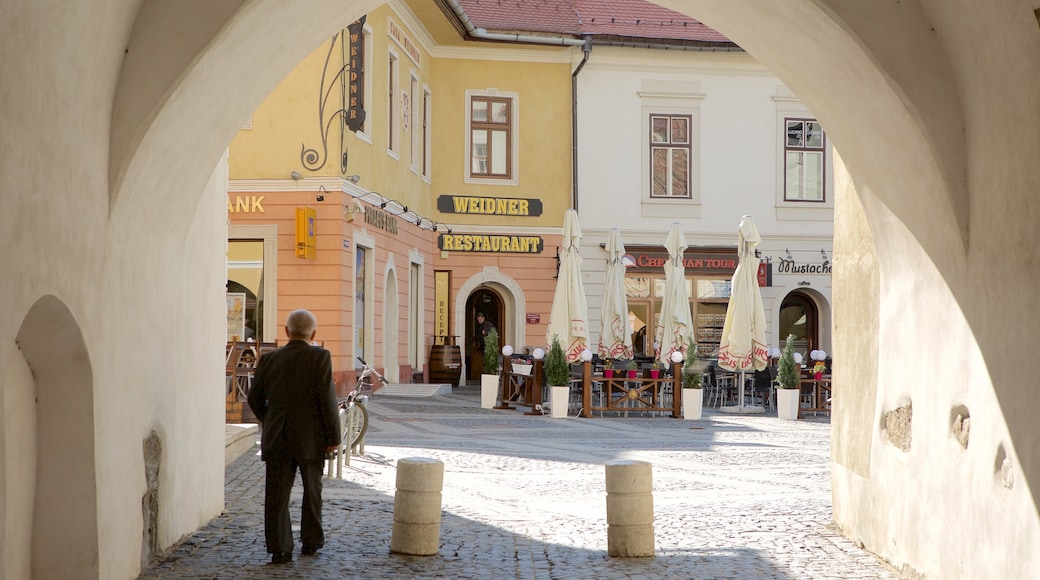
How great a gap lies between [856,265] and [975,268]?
263 centimetres

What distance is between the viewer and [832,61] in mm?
6855

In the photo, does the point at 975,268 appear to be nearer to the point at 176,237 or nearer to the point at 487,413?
the point at 176,237

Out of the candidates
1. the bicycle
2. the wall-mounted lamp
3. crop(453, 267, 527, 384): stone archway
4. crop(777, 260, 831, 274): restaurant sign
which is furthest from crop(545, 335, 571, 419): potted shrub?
crop(777, 260, 831, 274): restaurant sign

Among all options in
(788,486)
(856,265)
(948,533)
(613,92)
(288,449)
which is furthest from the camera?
(613,92)

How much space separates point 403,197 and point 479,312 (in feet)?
18.3

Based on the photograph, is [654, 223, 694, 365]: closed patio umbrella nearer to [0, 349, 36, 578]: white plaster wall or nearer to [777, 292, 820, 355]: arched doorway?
[777, 292, 820, 355]: arched doorway

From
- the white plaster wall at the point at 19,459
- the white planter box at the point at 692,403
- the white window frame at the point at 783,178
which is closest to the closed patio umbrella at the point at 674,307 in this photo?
the white planter box at the point at 692,403

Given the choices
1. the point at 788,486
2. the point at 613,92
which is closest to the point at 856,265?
the point at 788,486

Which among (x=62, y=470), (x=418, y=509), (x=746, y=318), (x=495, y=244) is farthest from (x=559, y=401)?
(x=62, y=470)

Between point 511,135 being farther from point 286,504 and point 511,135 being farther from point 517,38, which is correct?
point 286,504

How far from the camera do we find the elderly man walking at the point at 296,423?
7457mm

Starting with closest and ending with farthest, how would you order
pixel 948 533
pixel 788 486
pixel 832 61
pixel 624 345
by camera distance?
1. pixel 948 533
2. pixel 832 61
3. pixel 788 486
4. pixel 624 345

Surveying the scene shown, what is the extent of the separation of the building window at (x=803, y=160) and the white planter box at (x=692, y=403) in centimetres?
1274

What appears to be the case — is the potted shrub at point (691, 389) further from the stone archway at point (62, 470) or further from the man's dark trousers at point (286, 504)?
the stone archway at point (62, 470)
